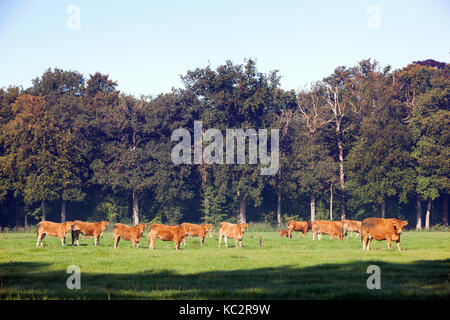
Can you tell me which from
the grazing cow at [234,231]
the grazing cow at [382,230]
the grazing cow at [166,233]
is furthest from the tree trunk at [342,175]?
the grazing cow at [166,233]

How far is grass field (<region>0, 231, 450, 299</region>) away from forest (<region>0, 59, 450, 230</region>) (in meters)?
37.7

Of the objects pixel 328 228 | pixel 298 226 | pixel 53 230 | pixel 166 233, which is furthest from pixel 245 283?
pixel 298 226

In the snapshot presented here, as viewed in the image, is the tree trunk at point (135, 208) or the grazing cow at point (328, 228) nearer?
the grazing cow at point (328, 228)

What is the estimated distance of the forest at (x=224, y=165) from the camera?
61.8 m

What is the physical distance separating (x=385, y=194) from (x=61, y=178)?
37179 mm

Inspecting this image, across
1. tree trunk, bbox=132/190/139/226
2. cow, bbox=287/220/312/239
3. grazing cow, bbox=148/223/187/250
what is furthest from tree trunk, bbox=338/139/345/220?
grazing cow, bbox=148/223/187/250

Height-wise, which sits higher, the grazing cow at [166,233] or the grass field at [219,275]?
the grazing cow at [166,233]

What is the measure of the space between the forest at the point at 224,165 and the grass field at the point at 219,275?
37746 millimetres

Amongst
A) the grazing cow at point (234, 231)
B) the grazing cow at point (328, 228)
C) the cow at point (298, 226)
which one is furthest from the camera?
the cow at point (298, 226)

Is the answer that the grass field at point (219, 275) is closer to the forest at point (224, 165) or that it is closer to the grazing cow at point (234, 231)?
the grazing cow at point (234, 231)

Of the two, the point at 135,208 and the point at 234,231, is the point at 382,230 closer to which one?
the point at 234,231

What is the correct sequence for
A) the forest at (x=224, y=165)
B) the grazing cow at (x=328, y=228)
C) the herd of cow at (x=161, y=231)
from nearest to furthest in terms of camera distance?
the herd of cow at (x=161, y=231) < the grazing cow at (x=328, y=228) < the forest at (x=224, y=165)

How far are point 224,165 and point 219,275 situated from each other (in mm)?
48349
